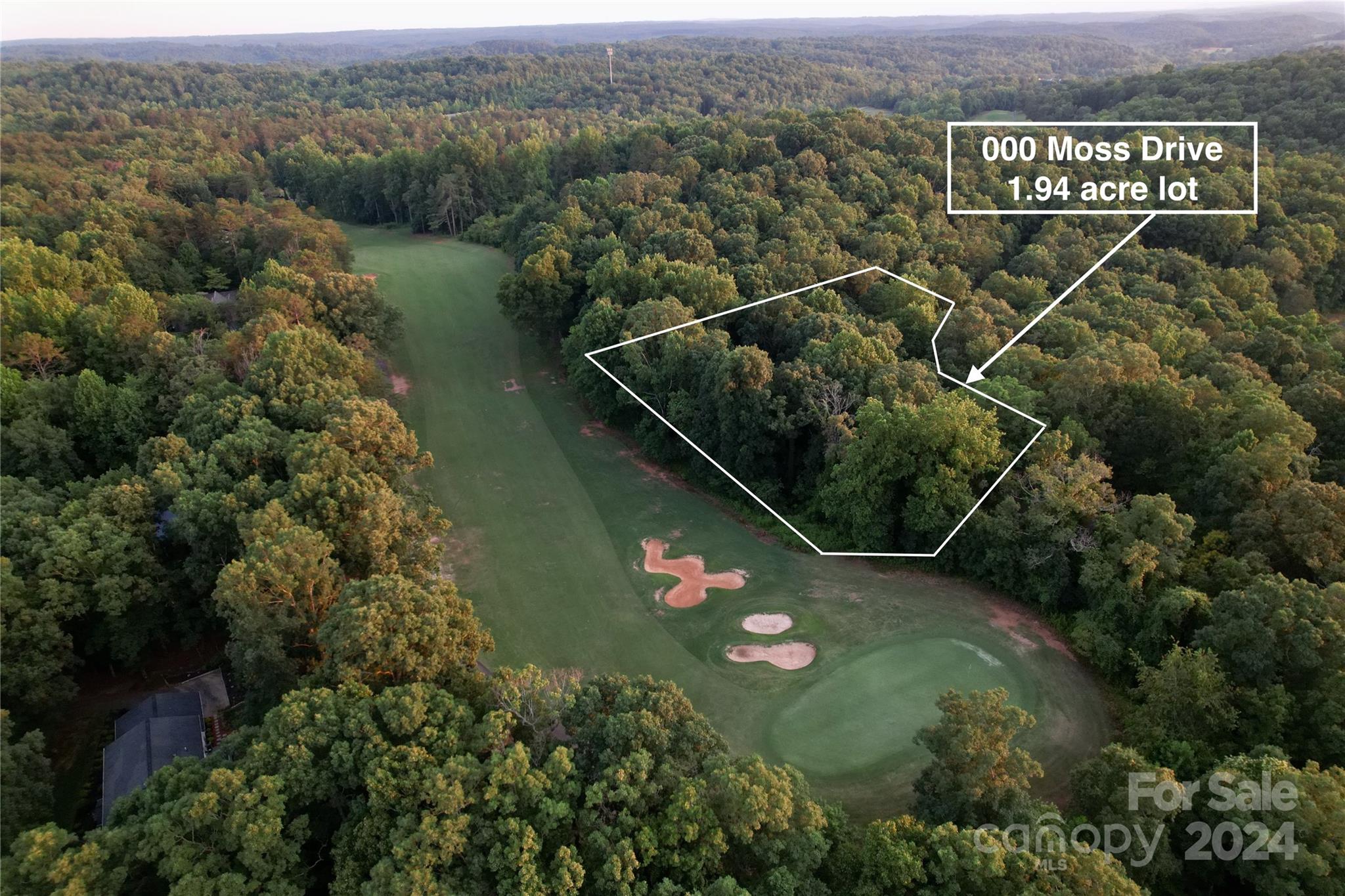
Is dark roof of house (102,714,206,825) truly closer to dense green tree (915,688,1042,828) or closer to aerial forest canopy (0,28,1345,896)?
aerial forest canopy (0,28,1345,896)

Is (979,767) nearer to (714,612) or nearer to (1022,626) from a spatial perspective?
(1022,626)

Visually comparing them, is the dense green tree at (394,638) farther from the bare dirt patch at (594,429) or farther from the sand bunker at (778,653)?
the bare dirt patch at (594,429)

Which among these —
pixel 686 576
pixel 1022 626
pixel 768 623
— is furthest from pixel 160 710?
pixel 1022 626

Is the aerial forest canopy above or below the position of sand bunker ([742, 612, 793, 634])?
above

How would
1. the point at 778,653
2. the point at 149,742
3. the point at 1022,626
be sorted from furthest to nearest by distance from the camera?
the point at 1022,626
the point at 778,653
the point at 149,742

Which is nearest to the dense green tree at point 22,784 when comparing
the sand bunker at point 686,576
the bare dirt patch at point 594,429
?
the sand bunker at point 686,576

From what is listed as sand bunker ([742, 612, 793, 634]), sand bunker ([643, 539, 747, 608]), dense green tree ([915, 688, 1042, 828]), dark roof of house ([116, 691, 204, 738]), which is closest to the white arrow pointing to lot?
sand bunker ([742, 612, 793, 634])
